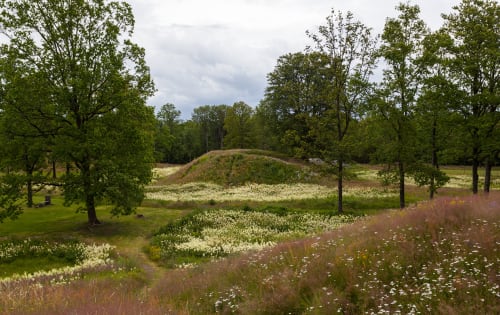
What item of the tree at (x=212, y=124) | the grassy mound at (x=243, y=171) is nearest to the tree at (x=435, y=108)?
the grassy mound at (x=243, y=171)

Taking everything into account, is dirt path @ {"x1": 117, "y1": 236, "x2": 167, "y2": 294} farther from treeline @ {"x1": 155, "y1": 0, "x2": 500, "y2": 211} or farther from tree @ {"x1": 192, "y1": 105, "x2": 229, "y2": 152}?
tree @ {"x1": 192, "y1": 105, "x2": 229, "y2": 152}

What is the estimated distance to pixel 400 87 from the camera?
27812 mm

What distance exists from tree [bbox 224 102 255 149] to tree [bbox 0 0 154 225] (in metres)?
76.4

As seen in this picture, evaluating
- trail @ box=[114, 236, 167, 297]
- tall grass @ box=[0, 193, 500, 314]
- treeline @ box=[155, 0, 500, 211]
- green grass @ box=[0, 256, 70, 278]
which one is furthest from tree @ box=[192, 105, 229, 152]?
tall grass @ box=[0, 193, 500, 314]

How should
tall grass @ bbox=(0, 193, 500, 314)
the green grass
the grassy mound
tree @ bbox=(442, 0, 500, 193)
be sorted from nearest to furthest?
tall grass @ bbox=(0, 193, 500, 314), the green grass, tree @ bbox=(442, 0, 500, 193), the grassy mound

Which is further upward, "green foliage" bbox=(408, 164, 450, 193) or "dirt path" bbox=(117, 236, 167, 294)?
"green foliage" bbox=(408, 164, 450, 193)

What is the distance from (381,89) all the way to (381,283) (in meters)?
23.1

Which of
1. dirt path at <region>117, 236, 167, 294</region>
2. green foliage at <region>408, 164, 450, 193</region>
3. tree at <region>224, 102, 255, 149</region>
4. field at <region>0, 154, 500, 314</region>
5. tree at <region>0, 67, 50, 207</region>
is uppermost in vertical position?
tree at <region>224, 102, 255, 149</region>

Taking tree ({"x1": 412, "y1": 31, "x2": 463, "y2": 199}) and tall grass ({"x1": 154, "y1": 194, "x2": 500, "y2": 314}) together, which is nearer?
tall grass ({"x1": 154, "y1": 194, "x2": 500, "y2": 314})

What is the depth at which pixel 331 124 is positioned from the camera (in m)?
31.6

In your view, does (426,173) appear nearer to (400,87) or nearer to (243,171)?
(400,87)

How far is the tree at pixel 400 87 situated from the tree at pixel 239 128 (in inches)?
2895

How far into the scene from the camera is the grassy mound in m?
53.7

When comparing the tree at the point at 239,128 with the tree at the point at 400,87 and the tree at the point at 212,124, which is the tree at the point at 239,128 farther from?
the tree at the point at 400,87
